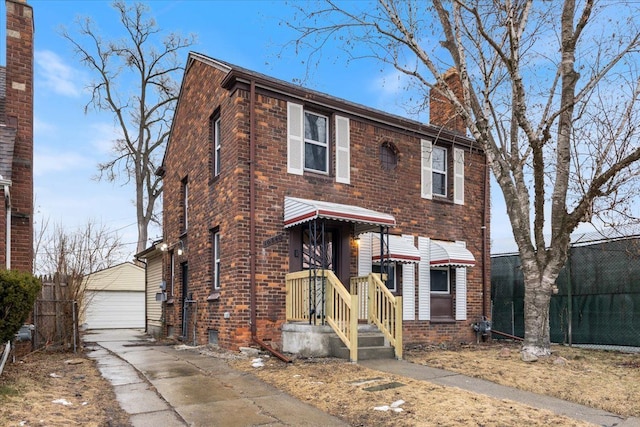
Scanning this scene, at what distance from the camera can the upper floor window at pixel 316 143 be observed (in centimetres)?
1101

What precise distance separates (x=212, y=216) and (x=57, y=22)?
62.9ft

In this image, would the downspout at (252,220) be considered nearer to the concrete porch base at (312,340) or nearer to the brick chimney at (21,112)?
the concrete porch base at (312,340)

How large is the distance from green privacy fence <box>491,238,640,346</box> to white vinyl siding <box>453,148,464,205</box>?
3.12 meters

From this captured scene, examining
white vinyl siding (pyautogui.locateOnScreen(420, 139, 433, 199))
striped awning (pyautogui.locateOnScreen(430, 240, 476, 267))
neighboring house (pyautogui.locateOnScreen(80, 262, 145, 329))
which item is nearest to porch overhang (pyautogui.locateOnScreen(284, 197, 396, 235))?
striped awning (pyautogui.locateOnScreen(430, 240, 476, 267))

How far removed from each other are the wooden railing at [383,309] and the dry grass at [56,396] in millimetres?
4980

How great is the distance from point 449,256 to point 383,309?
10.9ft

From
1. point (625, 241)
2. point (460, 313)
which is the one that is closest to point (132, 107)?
point (460, 313)

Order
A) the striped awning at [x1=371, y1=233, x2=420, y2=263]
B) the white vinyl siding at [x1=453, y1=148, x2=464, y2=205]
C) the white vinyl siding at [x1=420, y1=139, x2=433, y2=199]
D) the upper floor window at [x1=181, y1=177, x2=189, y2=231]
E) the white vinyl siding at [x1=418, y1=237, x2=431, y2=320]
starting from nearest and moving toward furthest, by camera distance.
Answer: the striped awning at [x1=371, y1=233, x2=420, y2=263]
the white vinyl siding at [x1=418, y1=237, x2=431, y2=320]
the white vinyl siding at [x1=420, y1=139, x2=433, y2=199]
the white vinyl siding at [x1=453, y1=148, x2=464, y2=205]
the upper floor window at [x1=181, y1=177, x2=189, y2=231]

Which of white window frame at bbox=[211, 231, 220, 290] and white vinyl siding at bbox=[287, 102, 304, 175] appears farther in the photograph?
white window frame at bbox=[211, 231, 220, 290]

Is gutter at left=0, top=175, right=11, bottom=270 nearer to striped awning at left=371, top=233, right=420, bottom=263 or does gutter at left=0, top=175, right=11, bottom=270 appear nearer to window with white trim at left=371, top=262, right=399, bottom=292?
striped awning at left=371, top=233, right=420, bottom=263

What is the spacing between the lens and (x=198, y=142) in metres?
12.6

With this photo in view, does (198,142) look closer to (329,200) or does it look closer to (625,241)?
(329,200)

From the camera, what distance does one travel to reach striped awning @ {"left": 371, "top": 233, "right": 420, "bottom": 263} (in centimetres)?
1113

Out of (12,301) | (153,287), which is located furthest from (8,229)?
(153,287)
